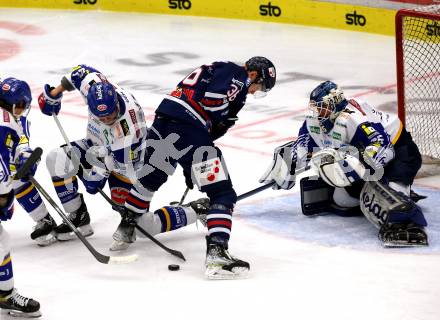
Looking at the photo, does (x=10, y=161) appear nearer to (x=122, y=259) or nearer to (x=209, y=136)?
(x=122, y=259)

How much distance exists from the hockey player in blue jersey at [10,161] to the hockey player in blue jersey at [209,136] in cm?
64

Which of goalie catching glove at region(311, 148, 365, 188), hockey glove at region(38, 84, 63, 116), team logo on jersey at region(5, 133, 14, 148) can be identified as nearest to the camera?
team logo on jersey at region(5, 133, 14, 148)

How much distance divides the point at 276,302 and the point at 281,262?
532 millimetres

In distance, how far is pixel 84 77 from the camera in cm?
504

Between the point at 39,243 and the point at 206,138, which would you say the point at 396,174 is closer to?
the point at 206,138

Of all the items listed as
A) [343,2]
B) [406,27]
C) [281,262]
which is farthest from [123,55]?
[281,262]

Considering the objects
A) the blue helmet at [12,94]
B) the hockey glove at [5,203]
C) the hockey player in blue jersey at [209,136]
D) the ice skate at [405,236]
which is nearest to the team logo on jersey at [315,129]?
the hockey player in blue jersey at [209,136]

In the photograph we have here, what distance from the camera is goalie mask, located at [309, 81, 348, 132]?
5.10 meters

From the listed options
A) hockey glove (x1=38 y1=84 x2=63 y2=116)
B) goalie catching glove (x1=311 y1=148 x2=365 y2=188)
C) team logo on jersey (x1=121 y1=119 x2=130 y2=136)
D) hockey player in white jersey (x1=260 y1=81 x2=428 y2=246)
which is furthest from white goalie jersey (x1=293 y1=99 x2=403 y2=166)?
hockey glove (x1=38 y1=84 x2=63 y2=116)

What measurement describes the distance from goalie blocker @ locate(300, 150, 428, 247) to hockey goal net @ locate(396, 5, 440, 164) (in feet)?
3.37

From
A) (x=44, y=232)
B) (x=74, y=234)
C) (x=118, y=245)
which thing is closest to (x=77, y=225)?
(x=74, y=234)

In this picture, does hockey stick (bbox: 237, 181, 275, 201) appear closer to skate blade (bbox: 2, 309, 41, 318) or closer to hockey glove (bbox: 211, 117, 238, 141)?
hockey glove (bbox: 211, 117, 238, 141)

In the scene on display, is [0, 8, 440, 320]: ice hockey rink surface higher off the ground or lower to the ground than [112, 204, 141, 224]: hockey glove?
lower

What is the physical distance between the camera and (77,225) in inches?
205
